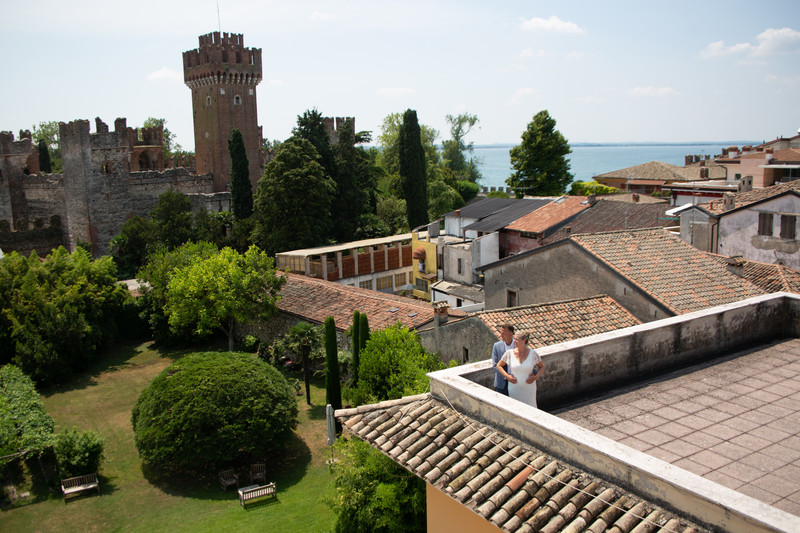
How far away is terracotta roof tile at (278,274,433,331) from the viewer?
77.7ft

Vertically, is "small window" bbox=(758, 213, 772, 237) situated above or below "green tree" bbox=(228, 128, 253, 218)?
below

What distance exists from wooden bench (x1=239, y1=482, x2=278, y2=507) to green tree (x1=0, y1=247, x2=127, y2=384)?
13.7 meters

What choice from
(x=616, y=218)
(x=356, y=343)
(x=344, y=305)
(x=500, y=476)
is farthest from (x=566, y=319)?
(x=616, y=218)

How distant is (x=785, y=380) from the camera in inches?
275

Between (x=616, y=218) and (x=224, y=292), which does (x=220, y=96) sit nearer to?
(x=224, y=292)

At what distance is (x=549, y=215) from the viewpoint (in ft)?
106

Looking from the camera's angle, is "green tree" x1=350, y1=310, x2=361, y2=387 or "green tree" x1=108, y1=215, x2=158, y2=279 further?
"green tree" x1=108, y1=215, x2=158, y2=279

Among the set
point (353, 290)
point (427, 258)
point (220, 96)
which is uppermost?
point (220, 96)

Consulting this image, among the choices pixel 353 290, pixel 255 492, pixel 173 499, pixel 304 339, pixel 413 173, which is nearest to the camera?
pixel 255 492

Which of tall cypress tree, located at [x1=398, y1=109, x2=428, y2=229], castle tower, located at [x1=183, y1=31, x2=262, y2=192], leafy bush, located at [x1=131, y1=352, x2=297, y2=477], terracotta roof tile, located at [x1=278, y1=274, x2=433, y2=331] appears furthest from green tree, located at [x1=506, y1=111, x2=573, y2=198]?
leafy bush, located at [x1=131, y1=352, x2=297, y2=477]

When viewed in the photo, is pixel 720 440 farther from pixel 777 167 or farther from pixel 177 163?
pixel 177 163

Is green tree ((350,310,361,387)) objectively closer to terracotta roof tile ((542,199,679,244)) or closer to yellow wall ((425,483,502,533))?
terracotta roof tile ((542,199,679,244))

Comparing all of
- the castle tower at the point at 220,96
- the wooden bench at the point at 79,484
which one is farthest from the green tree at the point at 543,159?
the wooden bench at the point at 79,484

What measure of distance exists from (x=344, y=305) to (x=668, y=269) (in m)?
A: 14.3
